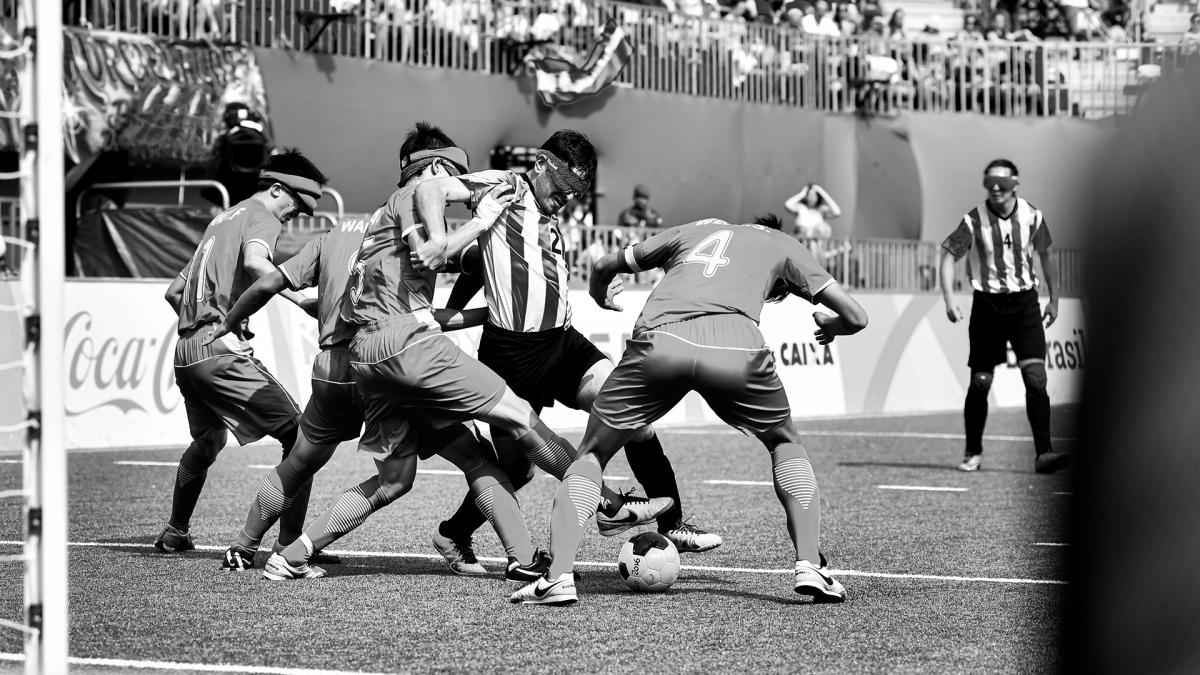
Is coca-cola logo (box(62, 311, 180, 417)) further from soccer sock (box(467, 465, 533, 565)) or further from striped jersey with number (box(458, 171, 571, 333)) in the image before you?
soccer sock (box(467, 465, 533, 565))

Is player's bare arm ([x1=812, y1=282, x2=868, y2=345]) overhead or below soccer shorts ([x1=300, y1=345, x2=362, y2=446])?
overhead

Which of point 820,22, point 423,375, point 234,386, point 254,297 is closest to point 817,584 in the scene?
point 423,375

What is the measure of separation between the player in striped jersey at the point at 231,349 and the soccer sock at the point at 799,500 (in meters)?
2.30

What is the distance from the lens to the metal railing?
1764 cm

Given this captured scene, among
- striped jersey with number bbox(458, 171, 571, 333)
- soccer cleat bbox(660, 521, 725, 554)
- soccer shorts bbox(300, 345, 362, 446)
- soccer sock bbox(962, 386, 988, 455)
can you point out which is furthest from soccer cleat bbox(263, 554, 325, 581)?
soccer sock bbox(962, 386, 988, 455)

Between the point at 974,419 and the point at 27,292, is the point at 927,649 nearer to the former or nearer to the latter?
the point at 27,292

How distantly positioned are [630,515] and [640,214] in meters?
13.6

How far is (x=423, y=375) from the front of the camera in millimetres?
6516

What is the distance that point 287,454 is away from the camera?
7.66 m

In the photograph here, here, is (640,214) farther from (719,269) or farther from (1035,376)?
(719,269)

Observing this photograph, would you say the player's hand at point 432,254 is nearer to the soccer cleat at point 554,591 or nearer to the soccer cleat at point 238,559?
the soccer cleat at point 554,591

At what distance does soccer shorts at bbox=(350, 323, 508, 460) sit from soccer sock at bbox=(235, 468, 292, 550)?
775 mm

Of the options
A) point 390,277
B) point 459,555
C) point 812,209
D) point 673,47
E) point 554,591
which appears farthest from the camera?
point 812,209

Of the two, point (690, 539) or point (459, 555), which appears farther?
point (690, 539)
